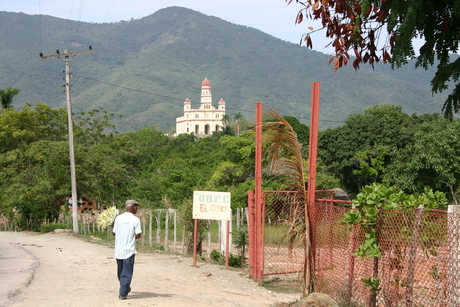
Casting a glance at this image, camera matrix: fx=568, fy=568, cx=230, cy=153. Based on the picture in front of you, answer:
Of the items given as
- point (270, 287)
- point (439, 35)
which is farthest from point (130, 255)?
point (439, 35)

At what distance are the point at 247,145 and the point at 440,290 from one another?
114 ft

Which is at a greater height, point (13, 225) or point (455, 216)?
point (455, 216)

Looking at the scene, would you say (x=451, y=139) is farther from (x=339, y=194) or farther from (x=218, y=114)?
(x=218, y=114)

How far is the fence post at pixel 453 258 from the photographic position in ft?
19.5

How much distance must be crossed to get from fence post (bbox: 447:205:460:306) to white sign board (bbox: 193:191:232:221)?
23.8 ft

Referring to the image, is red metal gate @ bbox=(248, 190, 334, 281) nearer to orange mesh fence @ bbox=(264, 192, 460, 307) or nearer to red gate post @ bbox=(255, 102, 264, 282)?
red gate post @ bbox=(255, 102, 264, 282)

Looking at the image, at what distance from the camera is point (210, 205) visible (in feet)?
42.9

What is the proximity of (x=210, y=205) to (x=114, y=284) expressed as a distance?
3596 mm

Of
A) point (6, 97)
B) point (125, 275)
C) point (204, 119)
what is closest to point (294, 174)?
point (125, 275)

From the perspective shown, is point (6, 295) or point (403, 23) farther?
point (6, 295)

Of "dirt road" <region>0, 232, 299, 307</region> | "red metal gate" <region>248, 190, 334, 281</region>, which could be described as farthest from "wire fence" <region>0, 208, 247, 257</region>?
"red metal gate" <region>248, 190, 334, 281</region>

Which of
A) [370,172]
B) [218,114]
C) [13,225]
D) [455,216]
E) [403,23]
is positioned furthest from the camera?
[218,114]

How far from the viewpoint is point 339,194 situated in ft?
107

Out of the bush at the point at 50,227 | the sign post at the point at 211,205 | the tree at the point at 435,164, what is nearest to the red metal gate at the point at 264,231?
the sign post at the point at 211,205
